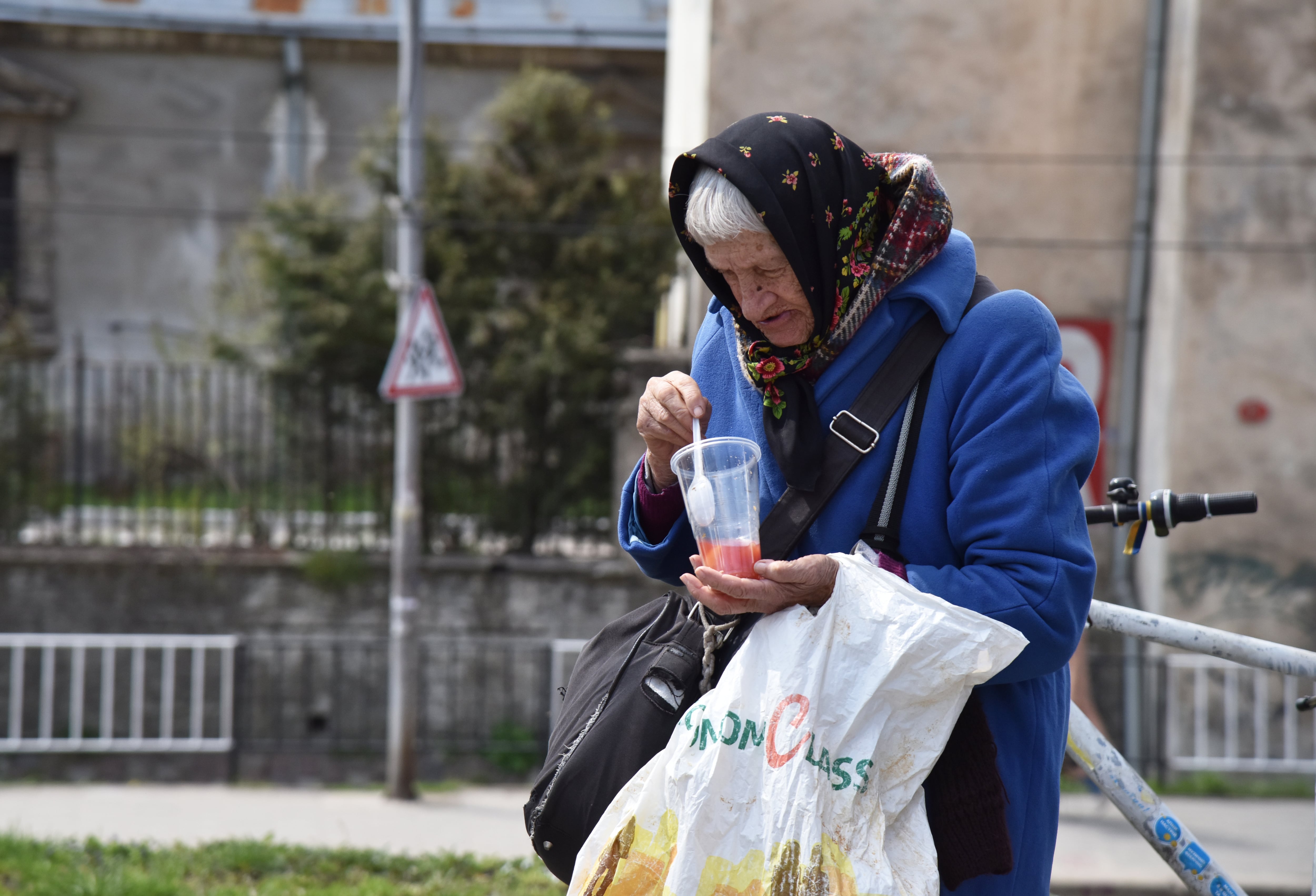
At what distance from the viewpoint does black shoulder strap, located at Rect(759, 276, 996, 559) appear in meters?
1.67

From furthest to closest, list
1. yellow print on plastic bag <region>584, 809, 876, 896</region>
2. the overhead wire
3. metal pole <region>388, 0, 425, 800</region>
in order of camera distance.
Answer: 1. the overhead wire
2. metal pole <region>388, 0, 425, 800</region>
3. yellow print on plastic bag <region>584, 809, 876, 896</region>

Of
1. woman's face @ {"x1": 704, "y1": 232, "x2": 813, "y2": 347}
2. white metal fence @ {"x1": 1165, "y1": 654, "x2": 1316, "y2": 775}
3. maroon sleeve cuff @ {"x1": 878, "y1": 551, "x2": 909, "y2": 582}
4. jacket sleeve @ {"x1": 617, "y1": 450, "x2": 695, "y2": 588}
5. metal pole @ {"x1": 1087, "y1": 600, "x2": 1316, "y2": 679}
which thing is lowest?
white metal fence @ {"x1": 1165, "y1": 654, "x2": 1316, "y2": 775}

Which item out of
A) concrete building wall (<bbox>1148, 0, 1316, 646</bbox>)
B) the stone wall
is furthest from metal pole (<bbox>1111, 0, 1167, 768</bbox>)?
the stone wall

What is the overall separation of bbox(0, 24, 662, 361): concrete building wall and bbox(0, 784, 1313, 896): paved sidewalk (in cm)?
1086

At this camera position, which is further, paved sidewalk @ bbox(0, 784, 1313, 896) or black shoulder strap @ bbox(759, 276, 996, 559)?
paved sidewalk @ bbox(0, 784, 1313, 896)

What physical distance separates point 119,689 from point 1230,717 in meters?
7.82

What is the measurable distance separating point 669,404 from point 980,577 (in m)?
0.52

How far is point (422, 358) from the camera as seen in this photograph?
23.7ft

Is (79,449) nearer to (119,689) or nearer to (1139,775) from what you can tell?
(119,689)

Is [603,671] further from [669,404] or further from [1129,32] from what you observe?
[1129,32]

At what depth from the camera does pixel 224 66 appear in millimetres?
16609

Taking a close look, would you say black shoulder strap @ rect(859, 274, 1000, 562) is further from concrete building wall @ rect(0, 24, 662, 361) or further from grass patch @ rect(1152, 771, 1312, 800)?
concrete building wall @ rect(0, 24, 662, 361)

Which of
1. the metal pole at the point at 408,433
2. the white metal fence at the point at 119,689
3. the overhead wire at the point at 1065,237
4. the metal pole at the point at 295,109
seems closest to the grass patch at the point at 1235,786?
the overhead wire at the point at 1065,237

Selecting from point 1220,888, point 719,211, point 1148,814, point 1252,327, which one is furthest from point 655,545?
point 1252,327
